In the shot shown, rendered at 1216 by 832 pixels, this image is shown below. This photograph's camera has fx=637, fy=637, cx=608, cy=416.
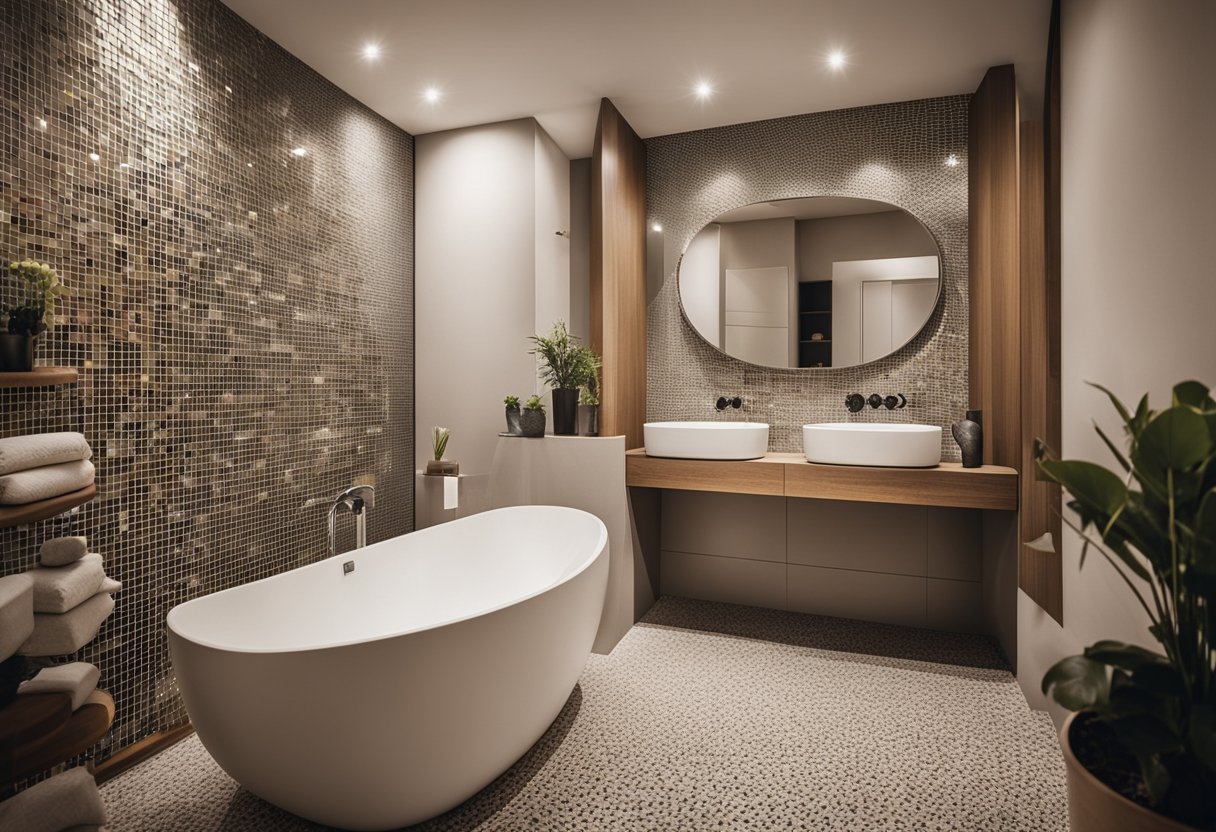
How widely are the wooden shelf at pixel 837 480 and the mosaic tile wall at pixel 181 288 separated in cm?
150

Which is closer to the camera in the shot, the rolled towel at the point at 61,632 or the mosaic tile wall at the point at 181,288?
the rolled towel at the point at 61,632

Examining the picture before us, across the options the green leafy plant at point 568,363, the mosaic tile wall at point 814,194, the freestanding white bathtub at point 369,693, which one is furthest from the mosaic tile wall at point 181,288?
the mosaic tile wall at point 814,194

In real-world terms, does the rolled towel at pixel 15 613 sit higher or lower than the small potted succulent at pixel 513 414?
lower

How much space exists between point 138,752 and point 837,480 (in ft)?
8.91

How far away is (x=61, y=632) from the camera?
1.55 meters

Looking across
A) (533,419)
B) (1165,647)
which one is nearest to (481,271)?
(533,419)

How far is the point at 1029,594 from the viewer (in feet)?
7.88

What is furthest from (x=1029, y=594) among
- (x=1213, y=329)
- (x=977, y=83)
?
(x=977, y=83)

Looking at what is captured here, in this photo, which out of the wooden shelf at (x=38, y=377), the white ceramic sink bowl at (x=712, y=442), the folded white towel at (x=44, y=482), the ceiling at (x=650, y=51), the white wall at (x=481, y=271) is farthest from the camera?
the white wall at (x=481, y=271)

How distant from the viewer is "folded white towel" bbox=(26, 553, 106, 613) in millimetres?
1544

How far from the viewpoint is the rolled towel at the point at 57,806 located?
1.51 meters

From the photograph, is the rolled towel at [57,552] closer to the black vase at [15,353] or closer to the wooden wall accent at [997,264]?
the black vase at [15,353]

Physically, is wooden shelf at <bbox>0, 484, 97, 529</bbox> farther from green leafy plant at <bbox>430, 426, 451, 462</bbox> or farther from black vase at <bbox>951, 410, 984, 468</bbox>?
black vase at <bbox>951, 410, 984, 468</bbox>

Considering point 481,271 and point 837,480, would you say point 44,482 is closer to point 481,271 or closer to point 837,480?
point 481,271
